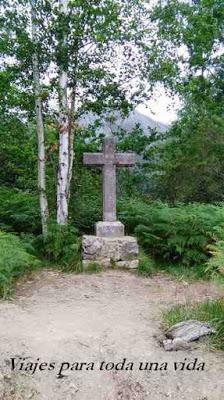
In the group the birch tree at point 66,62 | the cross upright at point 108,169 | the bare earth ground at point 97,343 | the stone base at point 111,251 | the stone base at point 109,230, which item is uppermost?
the birch tree at point 66,62

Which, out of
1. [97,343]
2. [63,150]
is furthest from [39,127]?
[97,343]

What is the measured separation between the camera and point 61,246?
24.7ft

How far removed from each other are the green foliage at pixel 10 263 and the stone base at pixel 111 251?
0.96 metres

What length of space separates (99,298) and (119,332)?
1448 millimetres

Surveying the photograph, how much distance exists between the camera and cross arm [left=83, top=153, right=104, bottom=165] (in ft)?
25.7

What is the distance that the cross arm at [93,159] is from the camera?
783cm

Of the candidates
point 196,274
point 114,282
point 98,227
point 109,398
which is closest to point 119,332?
point 109,398

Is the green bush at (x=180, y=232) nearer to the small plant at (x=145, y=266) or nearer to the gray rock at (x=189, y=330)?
the small plant at (x=145, y=266)

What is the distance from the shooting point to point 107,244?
740 centimetres

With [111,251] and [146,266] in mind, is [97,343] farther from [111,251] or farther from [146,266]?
[111,251]

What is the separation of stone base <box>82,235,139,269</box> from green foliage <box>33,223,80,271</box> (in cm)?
20

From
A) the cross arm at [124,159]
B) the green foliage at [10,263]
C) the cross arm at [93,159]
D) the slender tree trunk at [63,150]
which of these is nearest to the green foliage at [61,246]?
the slender tree trunk at [63,150]

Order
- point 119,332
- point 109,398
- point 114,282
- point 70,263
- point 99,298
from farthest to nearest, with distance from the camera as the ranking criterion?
point 70,263 → point 114,282 → point 99,298 → point 119,332 → point 109,398

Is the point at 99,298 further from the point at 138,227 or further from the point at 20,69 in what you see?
the point at 20,69
